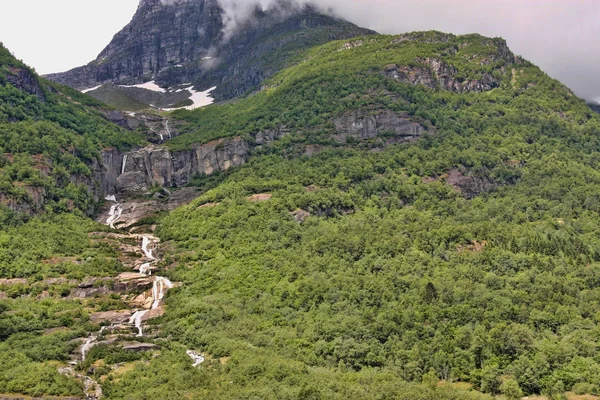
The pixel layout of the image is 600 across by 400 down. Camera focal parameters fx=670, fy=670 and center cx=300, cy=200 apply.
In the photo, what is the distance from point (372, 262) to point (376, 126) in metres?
58.8

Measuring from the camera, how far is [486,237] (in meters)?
100

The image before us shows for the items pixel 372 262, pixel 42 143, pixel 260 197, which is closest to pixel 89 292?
pixel 372 262

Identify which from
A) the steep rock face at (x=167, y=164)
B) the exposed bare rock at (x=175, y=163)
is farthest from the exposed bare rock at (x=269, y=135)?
the exposed bare rock at (x=175, y=163)

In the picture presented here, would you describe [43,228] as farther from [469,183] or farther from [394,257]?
[469,183]

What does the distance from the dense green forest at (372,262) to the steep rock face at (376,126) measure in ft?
7.58

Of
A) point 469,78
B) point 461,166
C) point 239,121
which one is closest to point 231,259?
point 461,166

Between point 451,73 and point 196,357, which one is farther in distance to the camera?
point 451,73

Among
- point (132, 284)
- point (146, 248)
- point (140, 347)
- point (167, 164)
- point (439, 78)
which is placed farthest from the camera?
point (439, 78)

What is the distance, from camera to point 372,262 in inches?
3730

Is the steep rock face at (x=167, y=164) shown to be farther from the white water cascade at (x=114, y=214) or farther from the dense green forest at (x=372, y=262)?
the white water cascade at (x=114, y=214)

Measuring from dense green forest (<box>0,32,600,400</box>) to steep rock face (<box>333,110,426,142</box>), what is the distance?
2.31m

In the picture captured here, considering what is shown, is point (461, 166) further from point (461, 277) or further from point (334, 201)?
point (461, 277)

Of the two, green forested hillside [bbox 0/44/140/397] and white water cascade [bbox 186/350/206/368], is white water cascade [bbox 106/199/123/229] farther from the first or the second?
white water cascade [bbox 186/350/206/368]

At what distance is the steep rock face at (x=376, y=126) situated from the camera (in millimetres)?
145625
